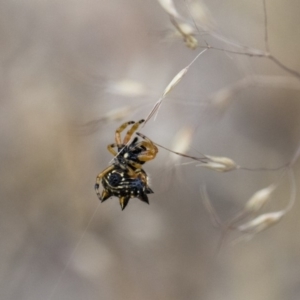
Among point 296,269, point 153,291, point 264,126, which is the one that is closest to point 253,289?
point 296,269

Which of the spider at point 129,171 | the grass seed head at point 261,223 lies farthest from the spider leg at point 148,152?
the grass seed head at point 261,223

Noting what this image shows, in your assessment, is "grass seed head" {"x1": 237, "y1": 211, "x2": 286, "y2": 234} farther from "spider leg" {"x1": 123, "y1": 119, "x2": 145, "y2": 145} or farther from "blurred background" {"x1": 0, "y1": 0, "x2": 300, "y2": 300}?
"spider leg" {"x1": 123, "y1": 119, "x2": 145, "y2": 145}

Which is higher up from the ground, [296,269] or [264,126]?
[264,126]

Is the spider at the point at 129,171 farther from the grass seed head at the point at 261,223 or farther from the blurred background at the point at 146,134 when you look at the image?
the grass seed head at the point at 261,223

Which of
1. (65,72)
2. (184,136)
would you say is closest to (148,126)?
(184,136)

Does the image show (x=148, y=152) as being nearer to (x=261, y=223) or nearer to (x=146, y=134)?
(x=146, y=134)

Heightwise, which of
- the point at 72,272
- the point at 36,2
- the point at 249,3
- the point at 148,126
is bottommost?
the point at 72,272

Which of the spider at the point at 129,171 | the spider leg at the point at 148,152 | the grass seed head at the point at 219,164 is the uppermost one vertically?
the grass seed head at the point at 219,164

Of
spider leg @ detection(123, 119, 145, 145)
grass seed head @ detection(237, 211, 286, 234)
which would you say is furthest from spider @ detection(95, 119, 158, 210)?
grass seed head @ detection(237, 211, 286, 234)

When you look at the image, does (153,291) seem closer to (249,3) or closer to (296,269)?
(296,269)
